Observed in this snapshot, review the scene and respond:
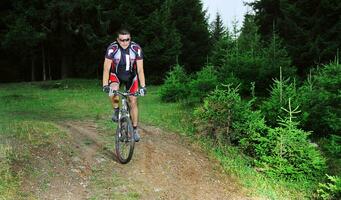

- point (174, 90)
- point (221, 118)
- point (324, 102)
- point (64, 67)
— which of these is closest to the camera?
point (221, 118)

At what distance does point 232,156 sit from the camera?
33.7 feet

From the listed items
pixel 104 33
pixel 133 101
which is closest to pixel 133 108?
pixel 133 101

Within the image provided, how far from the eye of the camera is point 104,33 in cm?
2795

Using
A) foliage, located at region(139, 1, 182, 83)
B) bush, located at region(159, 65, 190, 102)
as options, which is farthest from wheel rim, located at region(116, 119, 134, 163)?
foliage, located at region(139, 1, 182, 83)

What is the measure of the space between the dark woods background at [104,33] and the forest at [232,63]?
0.06 meters

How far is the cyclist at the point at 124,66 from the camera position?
7.99 metres

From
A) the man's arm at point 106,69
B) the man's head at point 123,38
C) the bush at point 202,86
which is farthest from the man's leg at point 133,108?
the bush at point 202,86

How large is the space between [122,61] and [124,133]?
4.19 ft

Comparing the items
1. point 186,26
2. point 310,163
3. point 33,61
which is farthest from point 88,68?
point 310,163

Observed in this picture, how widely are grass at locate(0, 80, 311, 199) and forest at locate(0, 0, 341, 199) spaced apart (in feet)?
1.34

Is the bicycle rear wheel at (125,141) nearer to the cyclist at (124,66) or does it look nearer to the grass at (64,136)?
the cyclist at (124,66)

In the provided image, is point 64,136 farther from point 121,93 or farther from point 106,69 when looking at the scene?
point 106,69

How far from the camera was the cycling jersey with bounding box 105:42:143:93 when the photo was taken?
8.02 metres

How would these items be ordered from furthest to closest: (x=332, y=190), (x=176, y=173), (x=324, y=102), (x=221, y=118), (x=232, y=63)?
(x=232, y=63), (x=324, y=102), (x=221, y=118), (x=332, y=190), (x=176, y=173)
